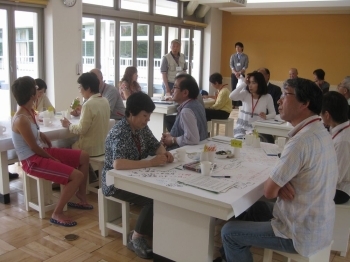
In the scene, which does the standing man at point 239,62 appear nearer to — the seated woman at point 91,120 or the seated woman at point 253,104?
the seated woman at point 253,104

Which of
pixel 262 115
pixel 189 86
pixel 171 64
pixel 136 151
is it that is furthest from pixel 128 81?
pixel 136 151

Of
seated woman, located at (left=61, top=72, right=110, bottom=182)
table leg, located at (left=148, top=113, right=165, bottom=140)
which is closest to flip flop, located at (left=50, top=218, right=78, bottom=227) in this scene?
seated woman, located at (left=61, top=72, right=110, bottom=182)

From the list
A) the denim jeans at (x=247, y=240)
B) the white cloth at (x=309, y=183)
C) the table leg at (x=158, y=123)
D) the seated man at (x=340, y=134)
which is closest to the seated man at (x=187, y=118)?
the seated man at (x=340, y=134)

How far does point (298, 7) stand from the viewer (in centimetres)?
849

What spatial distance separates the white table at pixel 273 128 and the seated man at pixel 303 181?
6.22ft

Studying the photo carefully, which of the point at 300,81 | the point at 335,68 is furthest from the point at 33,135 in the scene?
the point at 335,68

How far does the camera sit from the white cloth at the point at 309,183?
1670 mm

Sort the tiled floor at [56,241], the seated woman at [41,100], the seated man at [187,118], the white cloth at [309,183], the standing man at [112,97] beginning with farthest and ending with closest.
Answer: the standing man at [112,97], the seated woman at [41,100], the seated man at [187,118], the tiled floor at [56,241], the white cloth at [309,183]

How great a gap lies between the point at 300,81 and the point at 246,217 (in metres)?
1.01

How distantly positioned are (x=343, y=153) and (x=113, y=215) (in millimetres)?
1692

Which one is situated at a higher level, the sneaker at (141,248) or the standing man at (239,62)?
the standing man at (239,62)

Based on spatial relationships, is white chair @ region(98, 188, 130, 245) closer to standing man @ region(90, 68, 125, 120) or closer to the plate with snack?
the plate with snack

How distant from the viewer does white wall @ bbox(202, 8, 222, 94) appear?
9.71 meters

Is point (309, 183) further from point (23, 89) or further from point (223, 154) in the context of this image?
point (23, 89)
